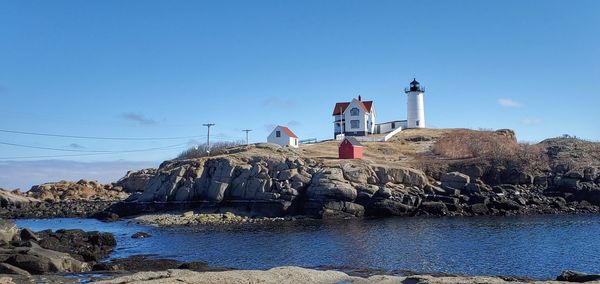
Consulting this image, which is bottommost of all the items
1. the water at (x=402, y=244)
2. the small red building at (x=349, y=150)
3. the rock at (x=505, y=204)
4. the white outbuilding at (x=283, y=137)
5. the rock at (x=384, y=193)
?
the water at (x=402, y=244)

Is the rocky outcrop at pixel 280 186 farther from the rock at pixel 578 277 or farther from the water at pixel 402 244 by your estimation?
the rock at pixel 578 277

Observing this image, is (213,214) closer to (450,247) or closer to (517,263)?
(450,247)

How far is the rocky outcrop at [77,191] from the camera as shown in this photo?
85.6m

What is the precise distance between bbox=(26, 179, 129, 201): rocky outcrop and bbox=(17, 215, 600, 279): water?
114 ft

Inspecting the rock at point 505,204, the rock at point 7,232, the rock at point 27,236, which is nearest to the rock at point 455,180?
the rock at point 505,204

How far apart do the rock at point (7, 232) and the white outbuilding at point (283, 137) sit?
49356mm

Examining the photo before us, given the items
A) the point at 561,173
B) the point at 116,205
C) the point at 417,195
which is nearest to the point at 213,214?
the point at 116,205

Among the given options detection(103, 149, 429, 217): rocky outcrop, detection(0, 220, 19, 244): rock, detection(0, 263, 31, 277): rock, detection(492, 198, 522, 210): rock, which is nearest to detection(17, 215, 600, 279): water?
detection(492, 198, 522, 210): rock

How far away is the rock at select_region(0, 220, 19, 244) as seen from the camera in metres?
34.5

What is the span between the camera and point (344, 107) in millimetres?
95062

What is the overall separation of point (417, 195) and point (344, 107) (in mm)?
39944

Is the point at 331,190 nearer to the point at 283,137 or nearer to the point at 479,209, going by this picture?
the point at 479,209

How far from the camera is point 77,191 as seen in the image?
88.9m

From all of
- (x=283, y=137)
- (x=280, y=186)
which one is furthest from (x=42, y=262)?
(x=283, y=137)
